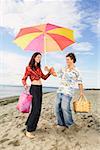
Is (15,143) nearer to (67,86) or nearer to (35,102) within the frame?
(35,102)

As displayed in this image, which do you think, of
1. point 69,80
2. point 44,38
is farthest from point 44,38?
point 69,80

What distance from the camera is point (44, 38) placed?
6.30m

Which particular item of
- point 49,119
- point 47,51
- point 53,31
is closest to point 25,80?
point 47,51

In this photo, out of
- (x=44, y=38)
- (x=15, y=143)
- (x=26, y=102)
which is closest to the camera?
(x=15, y=143)

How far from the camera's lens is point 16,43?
6.42 metres

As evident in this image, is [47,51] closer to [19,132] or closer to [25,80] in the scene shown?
[25,80]

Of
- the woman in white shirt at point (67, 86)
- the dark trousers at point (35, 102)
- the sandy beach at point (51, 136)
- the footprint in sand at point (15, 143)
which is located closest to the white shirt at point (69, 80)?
the woman in white shirt at point (67, 86)

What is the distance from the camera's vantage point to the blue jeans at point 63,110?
6148mm

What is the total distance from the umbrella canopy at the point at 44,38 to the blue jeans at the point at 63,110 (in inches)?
34.2

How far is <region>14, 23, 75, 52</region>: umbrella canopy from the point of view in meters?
6.30

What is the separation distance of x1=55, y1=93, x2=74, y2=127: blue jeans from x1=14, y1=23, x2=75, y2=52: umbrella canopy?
2.85 ft

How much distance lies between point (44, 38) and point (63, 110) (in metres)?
1.30

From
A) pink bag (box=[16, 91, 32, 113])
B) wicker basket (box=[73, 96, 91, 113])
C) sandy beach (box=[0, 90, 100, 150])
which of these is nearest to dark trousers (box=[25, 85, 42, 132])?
pink bag (box=[16, 91, 32, 113])

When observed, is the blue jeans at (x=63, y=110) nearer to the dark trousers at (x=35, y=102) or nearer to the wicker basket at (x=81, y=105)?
the wicker basket at (x=81, y=105)
